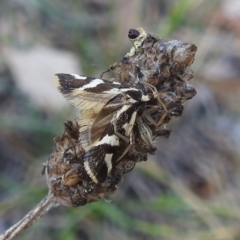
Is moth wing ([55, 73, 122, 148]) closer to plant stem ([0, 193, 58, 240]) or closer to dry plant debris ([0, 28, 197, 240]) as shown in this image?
dry plant debris ([0, 28, 197, 240])

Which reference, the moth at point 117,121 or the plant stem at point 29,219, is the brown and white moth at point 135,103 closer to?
the moth at point 117,121

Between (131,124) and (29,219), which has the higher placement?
(131,124)

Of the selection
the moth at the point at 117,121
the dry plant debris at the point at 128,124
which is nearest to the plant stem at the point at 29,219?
the dry plant debris at the point at 128,124

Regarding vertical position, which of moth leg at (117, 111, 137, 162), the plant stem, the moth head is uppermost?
the moth head

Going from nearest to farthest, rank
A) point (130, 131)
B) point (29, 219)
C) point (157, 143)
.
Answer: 1. point (29, 219)
2. point (130, 131)
3. point (157, 143)

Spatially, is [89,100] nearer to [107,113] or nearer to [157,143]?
[107,113]

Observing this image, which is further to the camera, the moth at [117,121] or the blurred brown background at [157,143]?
the blurred brown background at [157,143]

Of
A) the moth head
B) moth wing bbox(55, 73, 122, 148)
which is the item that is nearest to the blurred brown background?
moth wing bbox(55, 73, 122, 148)

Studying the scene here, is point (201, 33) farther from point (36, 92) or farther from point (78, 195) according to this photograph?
point (78, 195)

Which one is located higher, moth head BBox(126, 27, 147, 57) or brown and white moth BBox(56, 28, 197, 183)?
moth head BBox(126, 27, 147, 57)

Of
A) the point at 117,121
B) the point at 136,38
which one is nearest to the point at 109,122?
the point at 117,121
